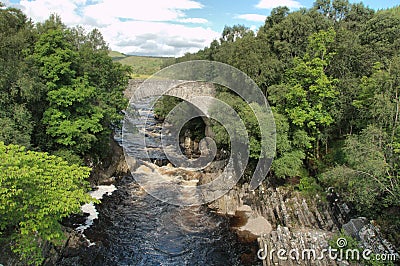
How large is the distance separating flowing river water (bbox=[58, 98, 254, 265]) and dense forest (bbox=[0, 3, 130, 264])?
319 cm

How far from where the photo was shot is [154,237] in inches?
846

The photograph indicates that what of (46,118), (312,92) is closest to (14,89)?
(46,118)

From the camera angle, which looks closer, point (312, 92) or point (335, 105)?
point (312, 92)

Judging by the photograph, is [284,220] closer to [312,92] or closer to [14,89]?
[312,92]

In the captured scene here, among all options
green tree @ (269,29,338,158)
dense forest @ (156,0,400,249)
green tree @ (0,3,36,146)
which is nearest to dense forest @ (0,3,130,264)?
green tree @ (0,3,36,146)

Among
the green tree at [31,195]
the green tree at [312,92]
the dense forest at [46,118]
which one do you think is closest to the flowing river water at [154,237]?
the dense forest at [46,118]

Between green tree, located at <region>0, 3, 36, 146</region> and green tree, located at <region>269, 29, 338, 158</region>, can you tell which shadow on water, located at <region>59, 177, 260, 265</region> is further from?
green tree, located at <region>269, 29, 338, 158</region>

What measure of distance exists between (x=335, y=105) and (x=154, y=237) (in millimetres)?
17297

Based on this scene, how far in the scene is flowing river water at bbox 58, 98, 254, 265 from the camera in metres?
18.9

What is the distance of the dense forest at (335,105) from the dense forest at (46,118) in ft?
36.6

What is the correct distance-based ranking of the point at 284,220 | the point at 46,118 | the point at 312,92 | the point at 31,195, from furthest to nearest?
1. the point at 312,92
2. the point at 46,118
3. the point at 284,220
4. the point at 31,195

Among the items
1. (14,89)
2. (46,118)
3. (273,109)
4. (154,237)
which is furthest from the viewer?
(273,109)

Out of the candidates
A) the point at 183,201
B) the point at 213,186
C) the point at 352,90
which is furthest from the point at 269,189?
the point at 352,90

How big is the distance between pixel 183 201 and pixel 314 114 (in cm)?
1302
